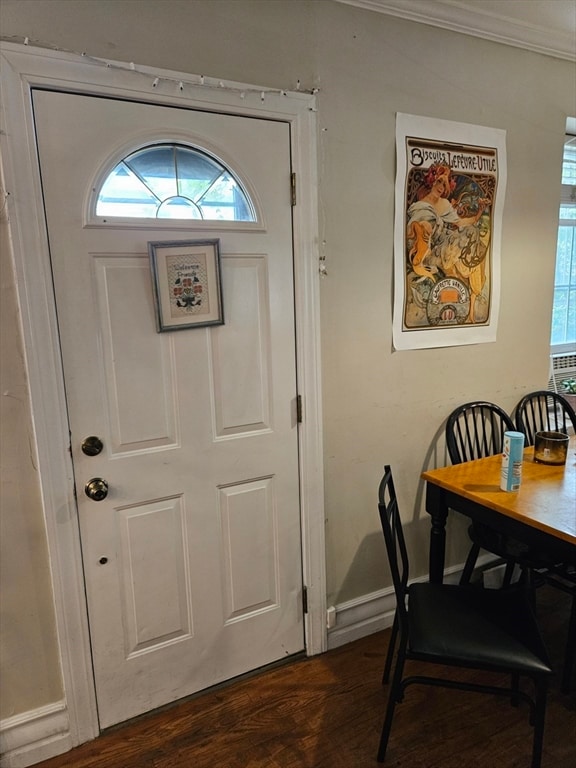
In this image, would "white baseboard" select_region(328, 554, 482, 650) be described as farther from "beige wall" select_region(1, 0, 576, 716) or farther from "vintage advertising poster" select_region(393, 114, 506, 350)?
"vintage advertising poster" select_region(393, 114, 506, 350)

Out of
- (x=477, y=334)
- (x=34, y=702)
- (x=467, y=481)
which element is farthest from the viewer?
(x=477, y=334)

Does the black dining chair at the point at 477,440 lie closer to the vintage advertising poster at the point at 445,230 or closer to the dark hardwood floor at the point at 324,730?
the vintage advertising poster at the point at 445,230

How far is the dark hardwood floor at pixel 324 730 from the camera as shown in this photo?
159 cm

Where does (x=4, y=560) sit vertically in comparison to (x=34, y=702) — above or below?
above

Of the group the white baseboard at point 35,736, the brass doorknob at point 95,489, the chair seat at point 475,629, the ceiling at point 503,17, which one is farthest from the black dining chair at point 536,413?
the white baseboard at point 35,736

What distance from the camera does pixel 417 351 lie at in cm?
214

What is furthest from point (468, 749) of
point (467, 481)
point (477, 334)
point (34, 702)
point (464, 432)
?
point (477, 334)

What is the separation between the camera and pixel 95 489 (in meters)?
1.58

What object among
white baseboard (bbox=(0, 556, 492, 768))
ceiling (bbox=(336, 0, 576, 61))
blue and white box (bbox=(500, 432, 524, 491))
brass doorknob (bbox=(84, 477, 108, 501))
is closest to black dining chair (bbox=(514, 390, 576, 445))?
blue and white box (bbox=(500, 432, 524, 491))

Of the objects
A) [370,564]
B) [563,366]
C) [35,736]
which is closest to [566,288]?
[563,366]

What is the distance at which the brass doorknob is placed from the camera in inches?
62.3

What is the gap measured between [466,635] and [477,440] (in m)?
1.04

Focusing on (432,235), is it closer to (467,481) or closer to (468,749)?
(467,481)

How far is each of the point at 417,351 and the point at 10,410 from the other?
1.57 metres
